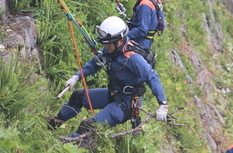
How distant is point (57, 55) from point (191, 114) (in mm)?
4663

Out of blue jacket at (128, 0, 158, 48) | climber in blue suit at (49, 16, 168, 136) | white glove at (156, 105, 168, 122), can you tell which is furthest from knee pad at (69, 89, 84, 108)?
blue jacket at (128, 0, 158, 48)

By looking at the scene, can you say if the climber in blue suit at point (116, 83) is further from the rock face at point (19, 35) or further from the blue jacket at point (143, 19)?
the blue jacket at point (143, 19)

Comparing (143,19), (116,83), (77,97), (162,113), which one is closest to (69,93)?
(77,97)

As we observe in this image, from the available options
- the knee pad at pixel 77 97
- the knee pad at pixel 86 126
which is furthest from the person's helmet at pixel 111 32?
the knee pad at pixel 86 126

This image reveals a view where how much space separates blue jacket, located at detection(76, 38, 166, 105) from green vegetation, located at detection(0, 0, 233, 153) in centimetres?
77

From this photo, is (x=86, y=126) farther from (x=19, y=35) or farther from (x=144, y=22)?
(x=144, y=22)

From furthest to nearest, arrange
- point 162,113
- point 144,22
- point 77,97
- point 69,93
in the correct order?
point 144,22, point 69,93, point 77,97, point 162,113

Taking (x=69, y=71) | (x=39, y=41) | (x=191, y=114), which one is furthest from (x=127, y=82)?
(x=191, y=114)

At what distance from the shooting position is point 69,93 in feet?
20.8

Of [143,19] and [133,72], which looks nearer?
[133,72]

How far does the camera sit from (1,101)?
14.5 ft

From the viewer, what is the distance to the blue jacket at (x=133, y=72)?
4850 mm

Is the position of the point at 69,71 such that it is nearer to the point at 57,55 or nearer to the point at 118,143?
the point at 57,55

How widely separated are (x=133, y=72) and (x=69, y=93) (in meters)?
1.76
